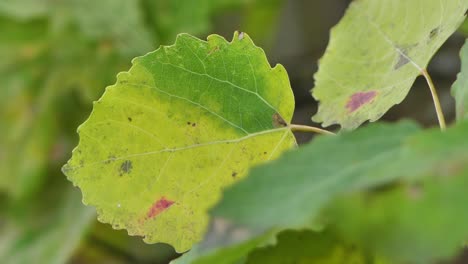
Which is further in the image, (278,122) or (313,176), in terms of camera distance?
(278,122)

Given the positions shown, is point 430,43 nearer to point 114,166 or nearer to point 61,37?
point 114,166

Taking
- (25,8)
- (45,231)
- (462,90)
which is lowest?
(45,231)

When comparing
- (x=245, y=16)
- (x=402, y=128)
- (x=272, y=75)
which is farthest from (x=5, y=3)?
(x=402, y=128)

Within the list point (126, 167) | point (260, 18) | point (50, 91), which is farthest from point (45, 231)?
point (126, 167)

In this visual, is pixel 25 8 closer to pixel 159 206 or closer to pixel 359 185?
pixel 159 206

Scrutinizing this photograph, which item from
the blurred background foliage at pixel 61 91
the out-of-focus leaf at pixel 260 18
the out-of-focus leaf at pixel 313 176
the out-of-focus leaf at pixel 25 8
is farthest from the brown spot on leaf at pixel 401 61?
the out-of-focus leaf at pixel 260 18

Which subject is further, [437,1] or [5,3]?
[5,3]
